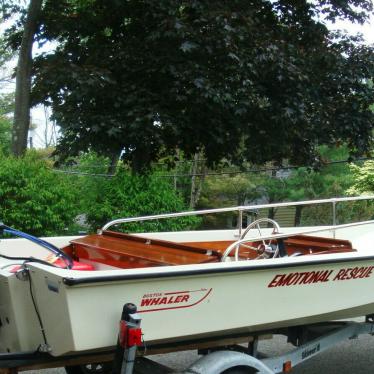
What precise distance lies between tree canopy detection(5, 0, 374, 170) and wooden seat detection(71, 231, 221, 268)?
3.97 metres

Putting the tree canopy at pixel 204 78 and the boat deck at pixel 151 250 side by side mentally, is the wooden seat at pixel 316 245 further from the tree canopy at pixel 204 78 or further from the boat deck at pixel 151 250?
the tree canopy at pixel 204 78

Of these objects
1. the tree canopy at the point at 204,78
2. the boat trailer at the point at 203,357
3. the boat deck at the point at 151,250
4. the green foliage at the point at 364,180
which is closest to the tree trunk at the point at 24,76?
the tree canopy at the point at 204,78

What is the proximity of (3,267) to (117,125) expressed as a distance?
4986mm

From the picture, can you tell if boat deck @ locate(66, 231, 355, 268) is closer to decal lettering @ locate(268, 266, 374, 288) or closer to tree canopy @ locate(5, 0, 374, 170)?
decal lettering @ locate(268, 266, 374, 288)

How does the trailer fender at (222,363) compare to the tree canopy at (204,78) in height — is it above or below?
below

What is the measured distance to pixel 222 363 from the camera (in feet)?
11.2

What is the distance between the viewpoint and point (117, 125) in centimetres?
847

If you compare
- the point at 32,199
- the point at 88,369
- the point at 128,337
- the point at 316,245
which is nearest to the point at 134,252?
the point at 88,369

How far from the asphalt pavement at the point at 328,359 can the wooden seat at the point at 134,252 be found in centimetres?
138

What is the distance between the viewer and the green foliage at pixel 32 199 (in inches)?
320

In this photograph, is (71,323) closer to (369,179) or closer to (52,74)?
(52,74)

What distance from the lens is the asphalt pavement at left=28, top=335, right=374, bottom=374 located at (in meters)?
5.46

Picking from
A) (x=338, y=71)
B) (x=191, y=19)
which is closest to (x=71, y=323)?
(x=191, y=19)

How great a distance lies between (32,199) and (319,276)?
538 cm
